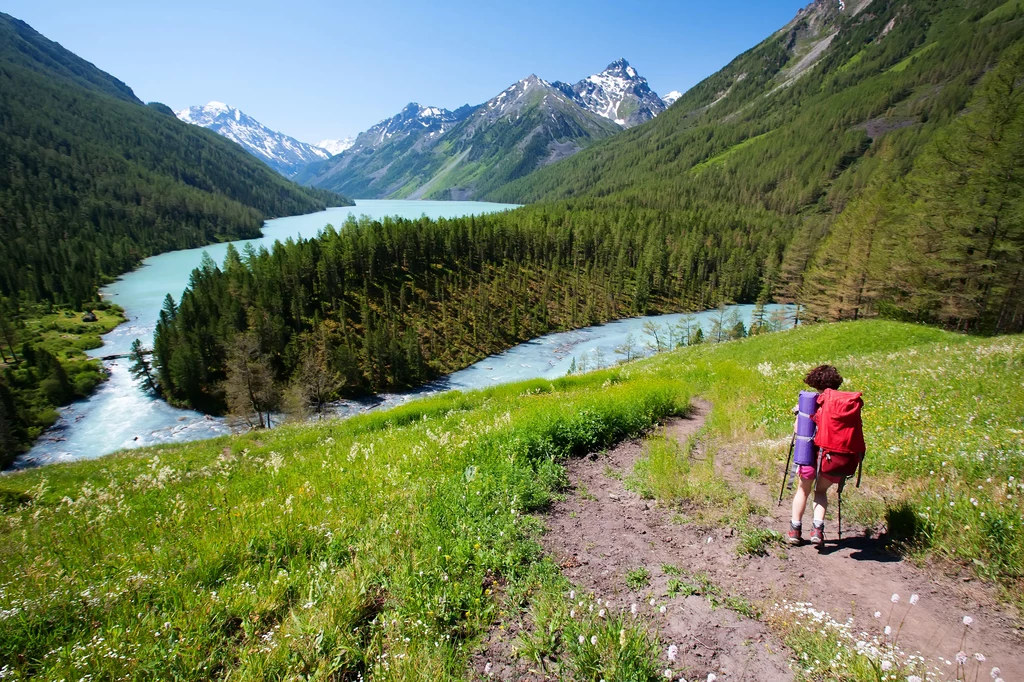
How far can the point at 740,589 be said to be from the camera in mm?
5398

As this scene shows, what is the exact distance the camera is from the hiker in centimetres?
616

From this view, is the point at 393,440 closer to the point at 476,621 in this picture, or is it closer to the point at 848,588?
the point at 476,621

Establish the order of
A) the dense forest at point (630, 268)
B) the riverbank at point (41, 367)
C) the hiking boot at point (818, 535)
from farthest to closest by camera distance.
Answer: the riverbank at point (41, 367) < the dense forest at point (630, 268) < the hiking boot at point (818, 535)

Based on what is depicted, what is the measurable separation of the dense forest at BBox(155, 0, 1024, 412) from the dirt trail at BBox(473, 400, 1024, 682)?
125ft

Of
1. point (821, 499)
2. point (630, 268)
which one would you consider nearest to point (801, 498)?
point (821, 499)

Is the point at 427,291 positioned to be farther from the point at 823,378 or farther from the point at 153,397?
the point at 823,378

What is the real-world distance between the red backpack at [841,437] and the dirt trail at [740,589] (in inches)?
47.8

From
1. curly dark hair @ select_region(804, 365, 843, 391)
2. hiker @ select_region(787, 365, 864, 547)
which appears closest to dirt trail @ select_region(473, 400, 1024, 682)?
hiker @ select_region(787, 365, 864, 547)

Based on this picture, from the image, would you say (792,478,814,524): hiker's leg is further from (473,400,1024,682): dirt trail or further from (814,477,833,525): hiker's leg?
(473,400,1024,682): dirt trail

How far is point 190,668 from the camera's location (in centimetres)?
385

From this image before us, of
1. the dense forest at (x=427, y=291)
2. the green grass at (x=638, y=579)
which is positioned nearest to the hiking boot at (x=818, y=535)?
the green grass at (x=638, y=579)

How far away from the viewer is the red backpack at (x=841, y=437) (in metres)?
6.16

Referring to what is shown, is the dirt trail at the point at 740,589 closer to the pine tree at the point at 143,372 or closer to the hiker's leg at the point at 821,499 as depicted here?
the hiker's leg at the point at 821,499

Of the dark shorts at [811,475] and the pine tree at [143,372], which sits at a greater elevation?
the dark shorts at [811,475]
